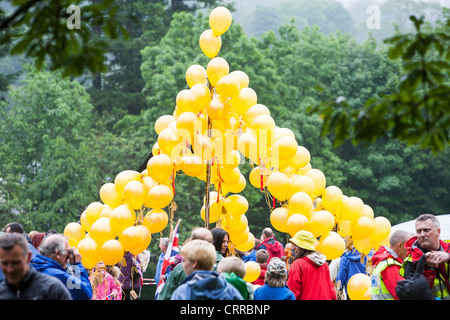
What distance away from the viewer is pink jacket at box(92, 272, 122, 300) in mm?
7430

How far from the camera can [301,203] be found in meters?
7.17

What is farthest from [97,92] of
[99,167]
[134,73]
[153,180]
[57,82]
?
[153,180]

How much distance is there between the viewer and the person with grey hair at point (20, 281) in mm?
3469

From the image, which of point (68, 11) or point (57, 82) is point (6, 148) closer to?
point (57, 82)

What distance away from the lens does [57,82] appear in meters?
22.7

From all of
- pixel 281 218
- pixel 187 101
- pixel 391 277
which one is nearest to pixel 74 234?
pixel 187 101

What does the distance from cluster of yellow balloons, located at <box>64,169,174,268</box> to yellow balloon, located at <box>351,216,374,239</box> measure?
2.48 meters

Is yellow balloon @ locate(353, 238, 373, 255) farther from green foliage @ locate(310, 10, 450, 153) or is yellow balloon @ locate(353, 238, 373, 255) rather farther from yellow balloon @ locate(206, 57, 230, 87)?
green foliage @ locate(310, 10, 450, 153)

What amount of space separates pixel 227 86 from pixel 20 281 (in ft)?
13.9

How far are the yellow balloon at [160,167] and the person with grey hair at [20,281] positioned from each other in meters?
3.61

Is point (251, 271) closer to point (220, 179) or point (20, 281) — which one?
point (220, 179)

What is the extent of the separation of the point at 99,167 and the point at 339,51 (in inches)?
513

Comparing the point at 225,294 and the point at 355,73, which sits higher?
the point at 355,73

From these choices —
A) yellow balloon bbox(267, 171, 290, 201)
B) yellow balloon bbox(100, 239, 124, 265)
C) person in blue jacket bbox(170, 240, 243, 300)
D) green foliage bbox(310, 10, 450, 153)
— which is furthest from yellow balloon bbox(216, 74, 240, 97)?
green foliage bbox(310, 10, 450, 153)
